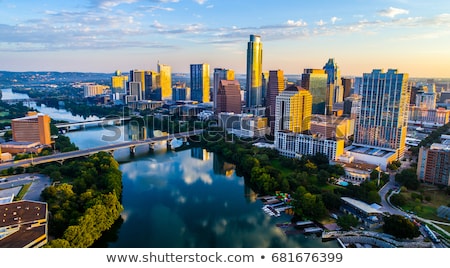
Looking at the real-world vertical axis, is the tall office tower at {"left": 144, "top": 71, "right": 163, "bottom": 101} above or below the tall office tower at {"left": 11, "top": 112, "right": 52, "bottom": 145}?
above

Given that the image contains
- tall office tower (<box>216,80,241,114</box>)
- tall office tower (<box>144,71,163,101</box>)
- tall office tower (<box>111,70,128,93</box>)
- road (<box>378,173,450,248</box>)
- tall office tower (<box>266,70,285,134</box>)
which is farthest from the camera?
tall office tower (<box>111,70,128,93</box>)

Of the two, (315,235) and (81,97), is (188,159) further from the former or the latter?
(81,97)

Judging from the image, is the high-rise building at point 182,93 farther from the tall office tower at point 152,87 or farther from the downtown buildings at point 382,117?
the downtown buildings at point 382,117

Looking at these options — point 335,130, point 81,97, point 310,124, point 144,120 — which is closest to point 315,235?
point 335,130

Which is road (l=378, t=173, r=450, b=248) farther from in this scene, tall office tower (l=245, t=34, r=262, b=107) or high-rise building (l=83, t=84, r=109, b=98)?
high-rise building (l=83, t=84, r=109, b=98)

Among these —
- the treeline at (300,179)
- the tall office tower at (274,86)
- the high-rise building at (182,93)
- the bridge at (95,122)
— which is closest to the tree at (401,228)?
the treeline at (300,179)

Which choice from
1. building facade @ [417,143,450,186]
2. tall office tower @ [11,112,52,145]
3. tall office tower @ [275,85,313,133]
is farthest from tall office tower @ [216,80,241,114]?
building facade @ [417,143,450,186]

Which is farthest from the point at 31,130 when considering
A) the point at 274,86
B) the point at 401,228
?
the point at 401,228
